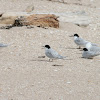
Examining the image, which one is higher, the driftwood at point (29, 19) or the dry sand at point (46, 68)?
the driftwood at point (29, 19)

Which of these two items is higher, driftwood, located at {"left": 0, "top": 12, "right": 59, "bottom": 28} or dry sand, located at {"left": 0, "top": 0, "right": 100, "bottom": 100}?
driftwood, located at {"left": 0, "top": 12, "right": 59, "bottom": 28}

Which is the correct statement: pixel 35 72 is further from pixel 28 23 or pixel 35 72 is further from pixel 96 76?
pixel 28 23

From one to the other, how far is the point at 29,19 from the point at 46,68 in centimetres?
445

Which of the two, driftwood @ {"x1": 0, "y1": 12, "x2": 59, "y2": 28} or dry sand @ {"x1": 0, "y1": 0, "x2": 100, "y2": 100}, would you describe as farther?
driftwood @ {"x1": 0, "y1": 12, "x2": 59, "y2": 28}

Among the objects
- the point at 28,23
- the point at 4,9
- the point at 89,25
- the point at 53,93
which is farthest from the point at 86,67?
the point at 4,9

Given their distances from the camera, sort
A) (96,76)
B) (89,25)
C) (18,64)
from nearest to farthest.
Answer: (96,76)
(18,64)
(89,25)

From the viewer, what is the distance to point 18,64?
9336 millimetres

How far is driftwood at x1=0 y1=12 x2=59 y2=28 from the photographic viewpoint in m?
13.2

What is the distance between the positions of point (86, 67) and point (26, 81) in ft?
6.25

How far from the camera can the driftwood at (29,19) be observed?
13180mm

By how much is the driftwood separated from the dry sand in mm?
284

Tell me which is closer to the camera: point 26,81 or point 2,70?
point 26,81

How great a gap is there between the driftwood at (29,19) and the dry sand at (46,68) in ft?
0.93

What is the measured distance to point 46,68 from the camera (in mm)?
9094
